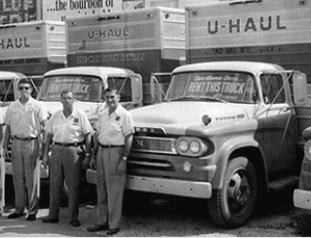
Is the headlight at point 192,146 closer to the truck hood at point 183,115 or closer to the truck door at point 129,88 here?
the truck hood at point 183,115

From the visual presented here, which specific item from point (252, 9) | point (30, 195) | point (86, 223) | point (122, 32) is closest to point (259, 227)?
point (86, 223)

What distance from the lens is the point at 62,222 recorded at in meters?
7.34

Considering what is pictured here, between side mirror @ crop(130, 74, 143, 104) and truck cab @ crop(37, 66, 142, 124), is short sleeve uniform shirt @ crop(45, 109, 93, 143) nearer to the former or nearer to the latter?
truck cab @ crop(37, 66, 142, 124)

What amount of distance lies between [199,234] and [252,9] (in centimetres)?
374

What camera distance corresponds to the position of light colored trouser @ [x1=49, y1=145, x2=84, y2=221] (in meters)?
7.02

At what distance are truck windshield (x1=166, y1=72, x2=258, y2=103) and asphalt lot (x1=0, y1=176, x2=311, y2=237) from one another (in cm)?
153

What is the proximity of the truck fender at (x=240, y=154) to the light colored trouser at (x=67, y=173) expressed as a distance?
5.52 ft

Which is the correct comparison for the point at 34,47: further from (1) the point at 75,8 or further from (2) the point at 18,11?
(2) the point at 18,11

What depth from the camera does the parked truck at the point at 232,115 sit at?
21.7ft

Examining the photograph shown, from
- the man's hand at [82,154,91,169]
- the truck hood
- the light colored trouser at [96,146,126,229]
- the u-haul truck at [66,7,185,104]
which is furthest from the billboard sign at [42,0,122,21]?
the light colored trouser at [96,146,126,229]

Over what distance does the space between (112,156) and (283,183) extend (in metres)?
2.34

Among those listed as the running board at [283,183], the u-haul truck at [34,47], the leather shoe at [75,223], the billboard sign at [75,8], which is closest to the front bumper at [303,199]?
the running board at [283,183]

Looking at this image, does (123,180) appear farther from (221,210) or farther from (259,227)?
(259,227)

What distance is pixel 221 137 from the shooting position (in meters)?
6.70
